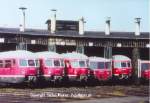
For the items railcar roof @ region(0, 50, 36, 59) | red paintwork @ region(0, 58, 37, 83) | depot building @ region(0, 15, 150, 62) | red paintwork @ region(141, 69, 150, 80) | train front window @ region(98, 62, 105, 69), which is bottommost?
red paintwork @ region(141, 69, 150, 80)

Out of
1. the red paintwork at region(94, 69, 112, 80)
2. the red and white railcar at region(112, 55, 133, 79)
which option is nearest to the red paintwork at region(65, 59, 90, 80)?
the red paintwork at region(94, 69, 112, 80)

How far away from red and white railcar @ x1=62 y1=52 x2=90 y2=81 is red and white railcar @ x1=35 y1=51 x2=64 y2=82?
1299mm

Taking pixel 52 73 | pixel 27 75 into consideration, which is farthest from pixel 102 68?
pixel 27 75

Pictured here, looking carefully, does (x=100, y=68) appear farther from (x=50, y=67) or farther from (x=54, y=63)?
(x=50, y=67)

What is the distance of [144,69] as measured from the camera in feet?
147

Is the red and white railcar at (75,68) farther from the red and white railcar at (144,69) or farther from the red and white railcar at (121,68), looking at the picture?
the red and white railcar at (144,69)

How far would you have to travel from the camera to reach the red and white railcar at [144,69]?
4428 cm

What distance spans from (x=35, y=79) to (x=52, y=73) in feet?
7.23

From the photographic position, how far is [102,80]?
40.4 m

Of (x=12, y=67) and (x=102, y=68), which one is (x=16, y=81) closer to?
(x=12, y=67)

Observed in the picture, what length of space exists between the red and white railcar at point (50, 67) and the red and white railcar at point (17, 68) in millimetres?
1621

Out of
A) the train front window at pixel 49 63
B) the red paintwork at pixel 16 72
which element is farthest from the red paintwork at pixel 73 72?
the red paintwork at pixel 16 72

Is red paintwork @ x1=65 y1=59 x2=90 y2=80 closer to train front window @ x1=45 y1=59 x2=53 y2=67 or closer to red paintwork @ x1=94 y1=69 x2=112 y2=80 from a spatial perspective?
train front window @ x1=45 y1=59 x2=53 y2=67

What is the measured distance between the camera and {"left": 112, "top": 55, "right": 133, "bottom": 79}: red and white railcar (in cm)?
4259
